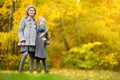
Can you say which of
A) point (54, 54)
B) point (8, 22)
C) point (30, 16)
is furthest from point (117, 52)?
point (30, 16)

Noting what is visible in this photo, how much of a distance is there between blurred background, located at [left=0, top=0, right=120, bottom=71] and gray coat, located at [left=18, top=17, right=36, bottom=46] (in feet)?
24.5

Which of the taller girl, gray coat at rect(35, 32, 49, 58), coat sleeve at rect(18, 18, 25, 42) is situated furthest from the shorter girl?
coat sleeve at rect(18, 18, 25, 42)

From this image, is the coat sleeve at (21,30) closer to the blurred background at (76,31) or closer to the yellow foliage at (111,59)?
the blurred background at (76,31)

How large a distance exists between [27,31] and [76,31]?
38.4 feet

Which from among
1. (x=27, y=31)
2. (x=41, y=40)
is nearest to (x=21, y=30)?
(x=27, y=31)

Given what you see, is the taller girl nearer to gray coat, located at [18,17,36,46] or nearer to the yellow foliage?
gray coat, located at [18,17,36,46]

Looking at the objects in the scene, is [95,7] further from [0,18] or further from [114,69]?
[0,18]

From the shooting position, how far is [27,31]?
1183 cm

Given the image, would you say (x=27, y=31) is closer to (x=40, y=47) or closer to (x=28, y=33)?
(x=28, y=33)

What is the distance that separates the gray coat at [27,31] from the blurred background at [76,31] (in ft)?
24.5

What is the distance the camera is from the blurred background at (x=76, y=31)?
2039 centimetres

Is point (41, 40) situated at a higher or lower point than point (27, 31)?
lower

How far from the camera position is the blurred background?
20.4 metres

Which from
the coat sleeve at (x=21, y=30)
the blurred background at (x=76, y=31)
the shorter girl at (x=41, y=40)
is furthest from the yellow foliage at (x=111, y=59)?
the coat sleeve at (x=21, y=30)
